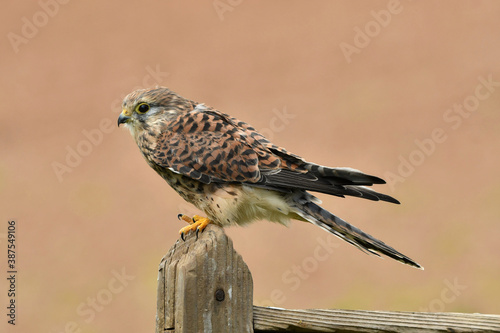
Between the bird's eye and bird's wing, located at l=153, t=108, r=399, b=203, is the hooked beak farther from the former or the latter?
bird's wing, located at l=153, t=108, r=399, b=203

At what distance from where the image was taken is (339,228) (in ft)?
10.0

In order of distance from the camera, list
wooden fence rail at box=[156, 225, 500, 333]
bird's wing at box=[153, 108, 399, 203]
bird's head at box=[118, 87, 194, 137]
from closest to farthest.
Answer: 1. wooden fence rail at box=[156, 225, 500, 333]
2. bird's wing at box=[153, 108, 399, 203]
3. bird's head at box=[118, 87, 194, 137]

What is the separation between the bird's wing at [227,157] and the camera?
10.3ft

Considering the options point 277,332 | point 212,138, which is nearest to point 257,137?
point 212,138

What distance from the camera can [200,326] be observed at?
5.62ft

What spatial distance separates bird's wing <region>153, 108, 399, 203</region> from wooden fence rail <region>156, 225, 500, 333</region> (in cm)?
121

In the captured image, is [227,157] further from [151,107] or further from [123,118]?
[123,118]

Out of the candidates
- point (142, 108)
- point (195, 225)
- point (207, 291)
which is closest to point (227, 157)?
point (195, 225)

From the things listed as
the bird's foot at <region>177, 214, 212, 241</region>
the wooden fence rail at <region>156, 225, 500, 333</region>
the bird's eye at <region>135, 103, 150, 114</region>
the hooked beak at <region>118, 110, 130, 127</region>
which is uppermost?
the bird's eye at <region>135, 103, 150, 114</region>

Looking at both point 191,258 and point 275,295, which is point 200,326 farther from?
point 275,295

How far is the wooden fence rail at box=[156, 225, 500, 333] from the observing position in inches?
67.1

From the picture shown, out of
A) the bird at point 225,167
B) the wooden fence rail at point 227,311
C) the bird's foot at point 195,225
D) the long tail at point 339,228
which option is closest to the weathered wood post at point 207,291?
the wooden fence rail at point 227,311

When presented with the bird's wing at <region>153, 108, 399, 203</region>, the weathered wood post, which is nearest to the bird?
the bird's wing at <region>153, 108, 399, 203</region>

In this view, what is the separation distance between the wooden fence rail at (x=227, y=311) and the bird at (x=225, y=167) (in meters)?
1.19
